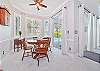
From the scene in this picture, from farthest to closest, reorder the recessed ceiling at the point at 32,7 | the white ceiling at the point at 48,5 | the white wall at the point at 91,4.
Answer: the recessed ceiling at the point at 32,7
the white ceiling at the point at 48,5
the white wall at the point at 91,4

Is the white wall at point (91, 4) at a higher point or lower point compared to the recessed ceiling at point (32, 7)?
lower

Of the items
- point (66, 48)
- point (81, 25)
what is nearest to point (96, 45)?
point (66, 48)

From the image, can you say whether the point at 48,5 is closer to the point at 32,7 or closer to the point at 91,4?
the point at 32,7

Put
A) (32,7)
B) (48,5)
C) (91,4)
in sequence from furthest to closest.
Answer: (32,7) → (48,5) → (91,4)

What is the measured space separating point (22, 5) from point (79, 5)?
4.02 m

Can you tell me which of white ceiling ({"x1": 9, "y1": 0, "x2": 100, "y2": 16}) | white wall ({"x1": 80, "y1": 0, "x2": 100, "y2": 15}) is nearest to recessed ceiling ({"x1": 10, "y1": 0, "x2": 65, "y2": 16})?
white ceiling ({"x1": 9, "y1": 0, "x2": 100, "y2": 16})

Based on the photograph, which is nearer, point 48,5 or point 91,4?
point 91,4

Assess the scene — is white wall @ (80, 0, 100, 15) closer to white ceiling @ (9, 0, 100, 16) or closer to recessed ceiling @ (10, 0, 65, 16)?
white ceiling @ (9, 0, 100, 16)

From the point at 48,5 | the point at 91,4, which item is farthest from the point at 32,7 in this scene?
the point at 91,4

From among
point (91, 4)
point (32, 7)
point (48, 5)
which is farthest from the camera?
point (32, 7)

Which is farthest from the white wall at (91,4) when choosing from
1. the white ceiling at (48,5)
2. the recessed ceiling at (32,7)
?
the recessed ceiling at (32,7)

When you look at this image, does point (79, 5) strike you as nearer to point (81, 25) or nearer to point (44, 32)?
point (81, 25)

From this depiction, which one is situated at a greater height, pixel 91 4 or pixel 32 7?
pixel 32 7

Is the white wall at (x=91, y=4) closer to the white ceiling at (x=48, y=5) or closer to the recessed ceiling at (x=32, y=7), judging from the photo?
the white ceiling at (x=48, y=5)
